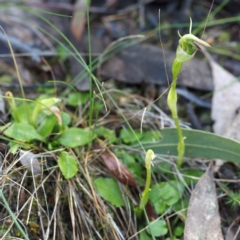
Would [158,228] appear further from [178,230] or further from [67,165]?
[67,165]

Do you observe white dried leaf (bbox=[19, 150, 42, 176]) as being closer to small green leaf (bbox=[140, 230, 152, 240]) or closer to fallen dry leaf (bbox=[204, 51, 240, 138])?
small green leaf (bbox=[140, 230, 152, 240])

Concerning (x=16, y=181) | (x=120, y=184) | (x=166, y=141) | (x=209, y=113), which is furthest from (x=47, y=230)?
(x=209, y=113)

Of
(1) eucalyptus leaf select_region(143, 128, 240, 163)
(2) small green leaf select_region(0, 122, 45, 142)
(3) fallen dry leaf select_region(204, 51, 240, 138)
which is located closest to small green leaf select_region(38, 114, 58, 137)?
(2) small green leaf select_region(0, 122, 45, 142)

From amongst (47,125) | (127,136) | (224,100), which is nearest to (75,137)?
(47,125)

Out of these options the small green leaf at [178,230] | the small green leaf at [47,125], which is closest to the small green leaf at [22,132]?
the small green leaf at [47,125]

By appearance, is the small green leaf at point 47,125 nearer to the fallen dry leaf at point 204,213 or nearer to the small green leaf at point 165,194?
the small green leaf at point 165,194

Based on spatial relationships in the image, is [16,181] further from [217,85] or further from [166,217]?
[217,85]
